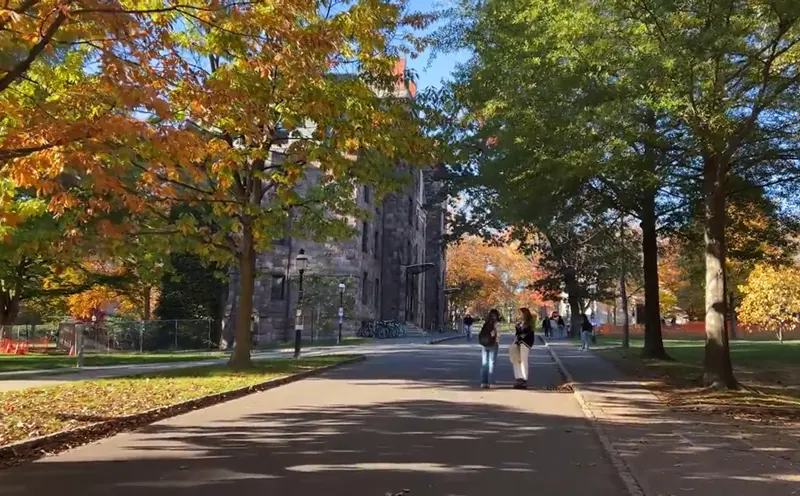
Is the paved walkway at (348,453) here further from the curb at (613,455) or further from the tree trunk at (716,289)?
the tree trunk at (716,289)

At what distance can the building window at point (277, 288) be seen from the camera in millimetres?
46188

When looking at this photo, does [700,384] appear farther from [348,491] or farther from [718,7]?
[348,491]

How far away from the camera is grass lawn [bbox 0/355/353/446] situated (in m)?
9.73

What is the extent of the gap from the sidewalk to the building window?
34348mm

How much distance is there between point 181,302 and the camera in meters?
43.4

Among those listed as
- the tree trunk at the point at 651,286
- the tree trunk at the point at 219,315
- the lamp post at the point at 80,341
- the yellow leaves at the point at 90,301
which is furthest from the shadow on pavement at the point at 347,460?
the yellow leaves at the point at 90,301

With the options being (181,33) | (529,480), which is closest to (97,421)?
(529,480)

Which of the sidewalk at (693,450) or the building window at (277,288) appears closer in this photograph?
the sidewalk at (693,450)

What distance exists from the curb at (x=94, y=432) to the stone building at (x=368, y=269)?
21.3 m

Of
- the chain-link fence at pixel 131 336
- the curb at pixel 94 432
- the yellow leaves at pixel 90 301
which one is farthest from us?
the yellow leaves at pixel 90 301

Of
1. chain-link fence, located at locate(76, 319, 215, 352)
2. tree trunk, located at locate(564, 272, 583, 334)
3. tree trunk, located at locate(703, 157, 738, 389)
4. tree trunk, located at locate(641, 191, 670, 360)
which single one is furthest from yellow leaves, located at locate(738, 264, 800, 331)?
tree trunk, located at locate(703, 157, 738, 389)

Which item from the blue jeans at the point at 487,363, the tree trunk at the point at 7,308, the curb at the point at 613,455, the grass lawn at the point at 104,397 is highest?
the tree trunk at the point at 7,308

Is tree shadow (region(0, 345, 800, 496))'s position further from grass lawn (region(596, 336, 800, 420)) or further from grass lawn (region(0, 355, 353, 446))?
grass lawn (region(596, 336, 800, 420))

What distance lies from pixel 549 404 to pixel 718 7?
7373mm
